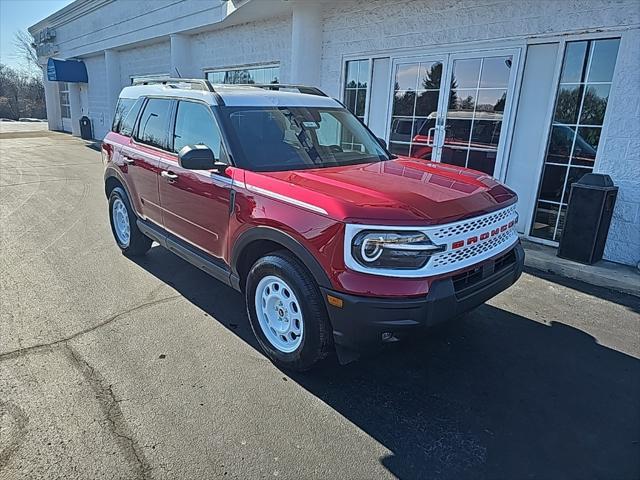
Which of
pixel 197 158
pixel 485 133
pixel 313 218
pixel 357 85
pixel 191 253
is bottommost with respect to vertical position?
pixel 191 253

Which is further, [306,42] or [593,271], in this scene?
[306,42]

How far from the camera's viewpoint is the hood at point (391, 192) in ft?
8.73

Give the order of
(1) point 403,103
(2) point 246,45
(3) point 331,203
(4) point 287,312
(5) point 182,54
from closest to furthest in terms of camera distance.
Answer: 1. (3) point 331,203
2. (4) point 287,312
3. (1) point 403,103
4. (2) point 246,45
5. (5) point 182,54

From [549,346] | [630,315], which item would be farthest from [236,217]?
[630,315]

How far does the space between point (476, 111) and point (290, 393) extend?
5261mm

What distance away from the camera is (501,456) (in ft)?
8.03

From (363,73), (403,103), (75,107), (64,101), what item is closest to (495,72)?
(403,103)

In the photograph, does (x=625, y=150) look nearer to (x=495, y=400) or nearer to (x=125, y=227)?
(x=495, y=400)

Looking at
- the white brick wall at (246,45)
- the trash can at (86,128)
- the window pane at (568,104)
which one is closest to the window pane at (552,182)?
the window pane at (568,104)

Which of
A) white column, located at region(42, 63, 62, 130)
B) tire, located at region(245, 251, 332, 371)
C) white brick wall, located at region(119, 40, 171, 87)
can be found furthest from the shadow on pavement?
white column, located at region(42, 63, 62, 130)

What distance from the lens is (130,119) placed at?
514 cm

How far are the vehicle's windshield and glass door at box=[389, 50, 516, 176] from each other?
2862 millimetres

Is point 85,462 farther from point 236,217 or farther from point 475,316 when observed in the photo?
point 475,316

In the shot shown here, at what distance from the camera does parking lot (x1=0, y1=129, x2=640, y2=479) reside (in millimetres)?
2398
